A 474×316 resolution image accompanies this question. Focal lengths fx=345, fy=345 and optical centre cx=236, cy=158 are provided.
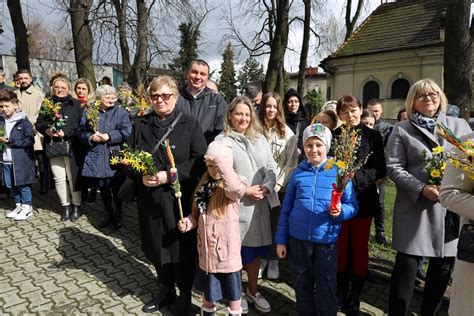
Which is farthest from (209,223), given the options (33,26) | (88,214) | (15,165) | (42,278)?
(33,26)

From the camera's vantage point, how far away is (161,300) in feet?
10.7

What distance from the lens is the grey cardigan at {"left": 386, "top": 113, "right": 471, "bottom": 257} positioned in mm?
2723

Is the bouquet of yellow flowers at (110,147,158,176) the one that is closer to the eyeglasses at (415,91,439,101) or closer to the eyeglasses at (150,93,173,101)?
the eyeglasses at (150,93,173,101)

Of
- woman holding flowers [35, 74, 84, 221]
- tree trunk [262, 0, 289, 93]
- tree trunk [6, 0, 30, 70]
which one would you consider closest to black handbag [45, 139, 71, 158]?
woman holding flowers [35, 74, 84, 221]

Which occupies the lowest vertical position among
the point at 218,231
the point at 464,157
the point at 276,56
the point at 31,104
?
the point at 218,231

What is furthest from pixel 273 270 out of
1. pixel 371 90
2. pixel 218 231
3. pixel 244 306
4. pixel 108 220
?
pixel 371 90

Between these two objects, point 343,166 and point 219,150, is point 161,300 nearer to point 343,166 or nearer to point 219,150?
point 219,150

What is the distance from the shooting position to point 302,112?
450 cm

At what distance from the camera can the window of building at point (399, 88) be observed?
70.4 ft

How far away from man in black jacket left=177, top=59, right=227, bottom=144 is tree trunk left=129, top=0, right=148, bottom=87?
764 centimetres

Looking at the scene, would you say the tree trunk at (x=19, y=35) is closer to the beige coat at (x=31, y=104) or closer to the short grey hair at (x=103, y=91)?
the beige coat at (x=31, y=104)

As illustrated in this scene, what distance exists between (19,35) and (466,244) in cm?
1050

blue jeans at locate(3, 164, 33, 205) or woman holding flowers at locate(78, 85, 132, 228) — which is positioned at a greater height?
woman holding flowers at locate(78, 85, 132, 228)

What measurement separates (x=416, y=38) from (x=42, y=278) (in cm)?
2312
